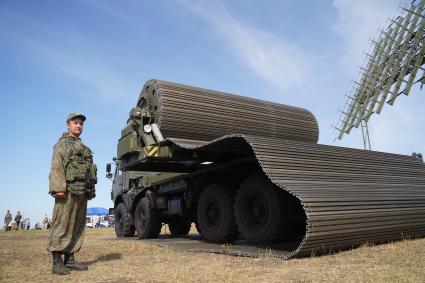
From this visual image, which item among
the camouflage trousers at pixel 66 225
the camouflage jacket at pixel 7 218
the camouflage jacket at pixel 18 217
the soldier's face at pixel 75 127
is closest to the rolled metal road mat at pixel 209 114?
the soldier's face at pixel 75 127

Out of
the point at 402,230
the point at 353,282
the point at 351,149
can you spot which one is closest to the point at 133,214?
the point at 351,149

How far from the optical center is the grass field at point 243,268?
177 inches

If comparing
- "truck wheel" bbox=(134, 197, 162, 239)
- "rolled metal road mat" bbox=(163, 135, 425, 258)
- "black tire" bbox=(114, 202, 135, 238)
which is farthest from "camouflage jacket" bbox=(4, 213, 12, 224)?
"rolled metal road mat" bbox=(163, 135, 425, 258)

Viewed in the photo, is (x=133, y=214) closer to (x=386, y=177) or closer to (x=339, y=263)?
(x=386, y=177)

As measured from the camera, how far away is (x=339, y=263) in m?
5.26

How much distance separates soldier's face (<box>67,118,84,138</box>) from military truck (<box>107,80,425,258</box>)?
97.3 inches

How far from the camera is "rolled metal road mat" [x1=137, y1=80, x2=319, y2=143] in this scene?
10.5 meters

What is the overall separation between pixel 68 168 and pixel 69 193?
0.38 meters

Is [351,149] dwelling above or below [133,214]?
above

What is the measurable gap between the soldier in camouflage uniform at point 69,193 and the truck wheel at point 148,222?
5.66m

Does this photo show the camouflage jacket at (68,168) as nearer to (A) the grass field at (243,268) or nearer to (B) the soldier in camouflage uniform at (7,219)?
(A) the grass field at (243,268)

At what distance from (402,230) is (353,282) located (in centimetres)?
384

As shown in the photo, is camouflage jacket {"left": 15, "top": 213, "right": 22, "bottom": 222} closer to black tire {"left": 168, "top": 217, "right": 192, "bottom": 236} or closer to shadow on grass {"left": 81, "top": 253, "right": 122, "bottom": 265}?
black tire {"left": 168, "top": 217, "right": 192, "bottom": 236}

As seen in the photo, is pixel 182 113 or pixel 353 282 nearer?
pixel 353 282
